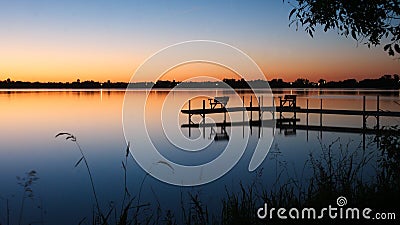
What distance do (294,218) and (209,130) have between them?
697 inches

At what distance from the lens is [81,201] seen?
28.3ft

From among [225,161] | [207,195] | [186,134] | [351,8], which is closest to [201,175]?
[207,195]

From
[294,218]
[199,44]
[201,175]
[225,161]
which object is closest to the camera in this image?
[294,218]

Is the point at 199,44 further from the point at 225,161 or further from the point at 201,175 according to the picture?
the point at 225,161

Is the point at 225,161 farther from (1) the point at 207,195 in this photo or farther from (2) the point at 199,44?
(2) the point at 199,44

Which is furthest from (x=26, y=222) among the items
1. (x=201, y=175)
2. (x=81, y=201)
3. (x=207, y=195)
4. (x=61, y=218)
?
(x=201, y=175)

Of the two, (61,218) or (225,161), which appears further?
(225,161)

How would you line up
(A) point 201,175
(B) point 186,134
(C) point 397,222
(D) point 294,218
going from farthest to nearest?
(B) point 186,134 → (A) point 201,175 → (D) point 294,218 → (C) point 397,222

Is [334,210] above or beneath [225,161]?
above

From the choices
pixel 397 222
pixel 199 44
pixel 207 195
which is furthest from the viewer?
pixel 207 195

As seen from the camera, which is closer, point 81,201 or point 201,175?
point 81,201

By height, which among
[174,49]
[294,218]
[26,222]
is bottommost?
[26,222]

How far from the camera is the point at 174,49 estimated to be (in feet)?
15.4

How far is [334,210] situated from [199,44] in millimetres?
2440
